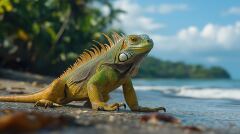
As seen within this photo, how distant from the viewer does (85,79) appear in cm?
711

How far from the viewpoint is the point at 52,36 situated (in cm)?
3919

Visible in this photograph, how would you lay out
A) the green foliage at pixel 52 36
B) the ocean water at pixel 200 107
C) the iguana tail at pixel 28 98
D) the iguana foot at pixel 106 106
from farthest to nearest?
the green foliage at pixel 52 36, the iguana tail at pixel 28 98, the iguana foot at pixel 106 106, the ocean water at pixel 200 107

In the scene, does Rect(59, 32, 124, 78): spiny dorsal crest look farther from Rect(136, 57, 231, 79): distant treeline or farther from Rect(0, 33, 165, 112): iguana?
Rect(136, 57, 231, 79): distant treeline

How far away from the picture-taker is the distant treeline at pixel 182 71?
11457cm

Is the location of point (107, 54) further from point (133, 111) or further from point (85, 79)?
point (133, 111)

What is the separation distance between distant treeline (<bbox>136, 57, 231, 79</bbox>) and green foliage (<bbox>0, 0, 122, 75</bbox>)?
63.9 metres

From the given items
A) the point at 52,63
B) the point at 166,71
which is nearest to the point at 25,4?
the point at 52,63

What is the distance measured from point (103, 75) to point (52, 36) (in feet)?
108

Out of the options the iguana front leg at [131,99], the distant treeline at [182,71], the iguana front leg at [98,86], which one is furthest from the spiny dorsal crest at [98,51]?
the distant treeline at [182,71]

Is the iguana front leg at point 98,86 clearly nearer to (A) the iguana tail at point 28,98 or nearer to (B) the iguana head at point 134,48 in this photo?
(B) the iguana head at point 134,48

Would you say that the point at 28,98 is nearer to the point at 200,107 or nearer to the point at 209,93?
the point at 200,107

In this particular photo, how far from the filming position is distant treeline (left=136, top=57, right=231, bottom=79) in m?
115

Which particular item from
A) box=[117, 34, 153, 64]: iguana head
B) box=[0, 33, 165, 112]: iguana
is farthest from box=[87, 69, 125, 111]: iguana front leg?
box=[117, 34, 153, 64]: iguana head

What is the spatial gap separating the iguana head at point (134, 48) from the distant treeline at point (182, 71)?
10323 centimetres
